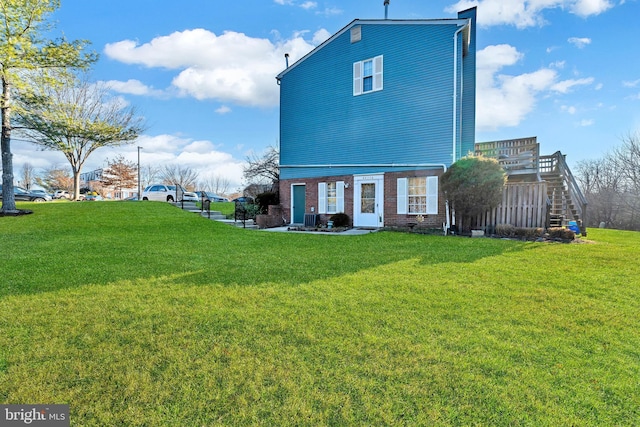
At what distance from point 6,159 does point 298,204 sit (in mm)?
13144

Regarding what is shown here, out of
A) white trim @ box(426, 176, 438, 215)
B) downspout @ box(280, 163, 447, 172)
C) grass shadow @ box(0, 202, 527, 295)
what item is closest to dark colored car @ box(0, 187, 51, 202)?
grass shadow @ box(0, 202, 527, 295)

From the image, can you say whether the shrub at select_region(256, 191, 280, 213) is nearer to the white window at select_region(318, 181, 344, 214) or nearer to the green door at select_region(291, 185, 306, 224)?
the green door at select_region(291, 185, 306, 224)

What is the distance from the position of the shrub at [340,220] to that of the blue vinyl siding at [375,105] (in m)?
2.06

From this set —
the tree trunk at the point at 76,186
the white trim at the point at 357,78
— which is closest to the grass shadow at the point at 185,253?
the white trim at the point at 357,78

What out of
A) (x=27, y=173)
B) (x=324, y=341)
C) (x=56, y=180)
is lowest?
(x=324, y=341)

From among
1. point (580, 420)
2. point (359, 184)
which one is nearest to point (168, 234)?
point (359, 184)

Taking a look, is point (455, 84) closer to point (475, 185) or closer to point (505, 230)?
point (475, 185)

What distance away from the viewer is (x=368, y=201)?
14.0 metres

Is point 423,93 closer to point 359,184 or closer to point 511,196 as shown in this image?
point 359,184

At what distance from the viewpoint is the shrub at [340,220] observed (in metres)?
14.0

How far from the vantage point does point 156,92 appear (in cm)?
1958

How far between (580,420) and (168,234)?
10806 mm

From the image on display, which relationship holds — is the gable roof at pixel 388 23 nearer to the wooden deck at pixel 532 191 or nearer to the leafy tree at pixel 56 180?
the wooden deck at pixel 532 191

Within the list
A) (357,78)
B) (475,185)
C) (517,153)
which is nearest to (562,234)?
(475,185)
